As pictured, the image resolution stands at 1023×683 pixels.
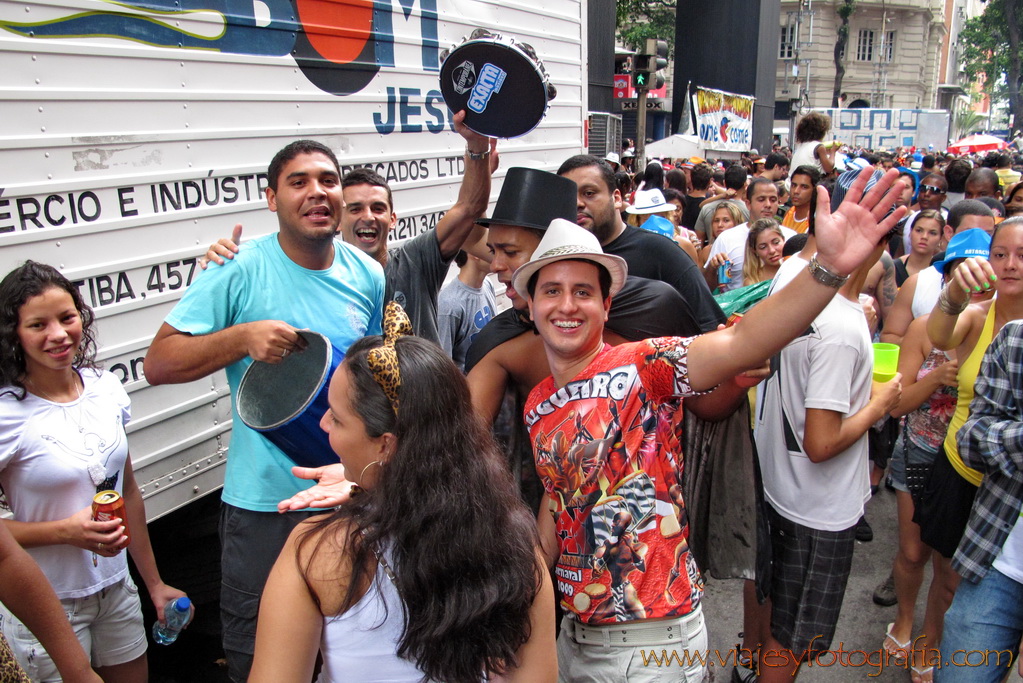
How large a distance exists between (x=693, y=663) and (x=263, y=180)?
9.19 feet

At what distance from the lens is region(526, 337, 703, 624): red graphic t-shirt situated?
6.90ft

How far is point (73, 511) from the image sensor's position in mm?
2637

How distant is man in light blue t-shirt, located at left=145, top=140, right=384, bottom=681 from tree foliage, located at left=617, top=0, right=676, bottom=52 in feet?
105

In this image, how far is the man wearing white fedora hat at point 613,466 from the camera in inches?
82.6

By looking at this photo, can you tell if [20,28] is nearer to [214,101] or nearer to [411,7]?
[214,101]

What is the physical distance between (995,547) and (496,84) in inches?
101

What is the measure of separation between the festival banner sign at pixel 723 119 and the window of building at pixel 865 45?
4694cm

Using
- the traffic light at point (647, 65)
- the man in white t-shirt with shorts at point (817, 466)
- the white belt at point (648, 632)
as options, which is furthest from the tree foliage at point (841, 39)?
the white belt at point (648, 632)

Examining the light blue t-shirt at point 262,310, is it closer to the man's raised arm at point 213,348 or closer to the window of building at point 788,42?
the man's raised arm at point 213,348

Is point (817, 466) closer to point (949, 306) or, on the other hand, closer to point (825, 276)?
point (949, 306)

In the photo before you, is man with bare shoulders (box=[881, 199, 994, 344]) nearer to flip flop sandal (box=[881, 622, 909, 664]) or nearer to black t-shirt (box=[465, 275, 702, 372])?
flip flop sandal (box=[881, 622, 909, 664])

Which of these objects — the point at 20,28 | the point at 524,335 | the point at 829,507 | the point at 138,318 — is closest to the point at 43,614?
the point at 138,318

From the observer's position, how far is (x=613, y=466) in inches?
83.7

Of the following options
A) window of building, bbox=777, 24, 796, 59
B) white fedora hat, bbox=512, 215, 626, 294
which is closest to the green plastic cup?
white fedora hat, bbox=512, 215, 626, 294
